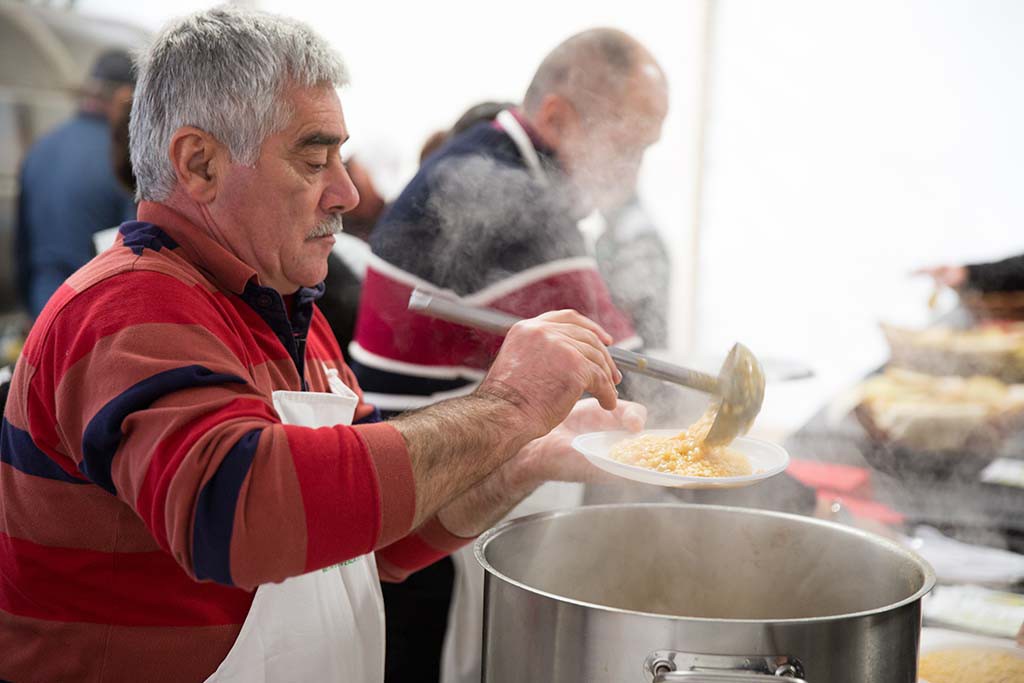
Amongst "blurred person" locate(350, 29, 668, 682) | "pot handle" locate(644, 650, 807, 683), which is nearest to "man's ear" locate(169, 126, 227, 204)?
"pot handle" locate(644, 650, 807, 683)

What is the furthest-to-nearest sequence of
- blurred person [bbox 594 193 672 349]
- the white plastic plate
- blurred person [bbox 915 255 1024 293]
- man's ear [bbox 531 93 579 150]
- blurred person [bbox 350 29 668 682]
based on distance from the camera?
1. blurred person [bbox 915 255 1024 293]
2. blurred person [bbox 594 193 672 349]
3. man's ear [bbox 531 93 579 150]
4. blurred person [bbox 350 29 668 682]
5. the white plastic plate

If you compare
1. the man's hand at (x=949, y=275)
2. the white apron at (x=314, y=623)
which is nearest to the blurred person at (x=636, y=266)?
the man's hand at (x=949, y=275)

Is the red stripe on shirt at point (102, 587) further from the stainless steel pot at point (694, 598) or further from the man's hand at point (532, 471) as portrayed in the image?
the man's hand at point (532, 471)

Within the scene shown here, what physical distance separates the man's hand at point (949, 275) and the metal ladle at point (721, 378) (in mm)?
2153

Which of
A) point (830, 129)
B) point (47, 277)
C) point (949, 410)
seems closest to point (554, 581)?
point (949, 410)

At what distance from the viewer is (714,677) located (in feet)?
3.15

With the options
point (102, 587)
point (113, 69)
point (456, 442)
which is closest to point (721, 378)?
point (456, 442)

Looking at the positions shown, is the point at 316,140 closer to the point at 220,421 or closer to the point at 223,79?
the point at 223,79

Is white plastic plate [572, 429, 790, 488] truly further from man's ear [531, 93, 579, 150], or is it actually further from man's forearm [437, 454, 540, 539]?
man's ear [531, 93, 579, 150]

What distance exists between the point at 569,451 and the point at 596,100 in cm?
107

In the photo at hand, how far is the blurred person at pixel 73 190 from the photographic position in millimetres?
3602

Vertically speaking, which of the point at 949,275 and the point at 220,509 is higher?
the point at 220,509

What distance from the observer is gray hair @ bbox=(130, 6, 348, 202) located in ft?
3.95

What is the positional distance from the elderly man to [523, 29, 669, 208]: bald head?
3.38 ft
